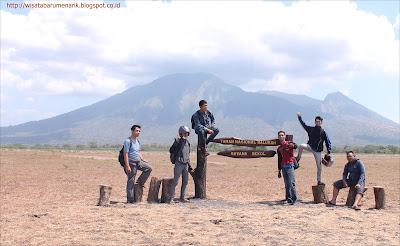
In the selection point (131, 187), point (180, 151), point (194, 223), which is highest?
point (180, 151)

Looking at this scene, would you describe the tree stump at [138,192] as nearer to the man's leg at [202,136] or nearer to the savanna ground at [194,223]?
the savanna ground at [194,223]

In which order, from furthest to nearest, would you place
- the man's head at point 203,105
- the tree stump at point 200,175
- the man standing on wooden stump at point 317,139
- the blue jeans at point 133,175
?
1. the tree stump at point 200,175
2. the man standing on wooden stump at point 317,139
3. the man's head at point 203,105
4. the blue jeans at point 133,175

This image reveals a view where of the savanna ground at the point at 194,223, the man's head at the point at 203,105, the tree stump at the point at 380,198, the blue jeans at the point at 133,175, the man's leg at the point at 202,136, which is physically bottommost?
the savanna ground at the point at 194,223

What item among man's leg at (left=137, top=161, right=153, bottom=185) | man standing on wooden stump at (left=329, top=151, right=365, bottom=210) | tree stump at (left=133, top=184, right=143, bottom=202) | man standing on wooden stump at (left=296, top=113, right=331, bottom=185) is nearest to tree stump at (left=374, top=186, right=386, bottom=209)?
man standing on wooden stump at (left=329, top=151, right=365, bottom=210)

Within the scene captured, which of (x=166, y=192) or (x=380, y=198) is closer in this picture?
(x=380, y=198)

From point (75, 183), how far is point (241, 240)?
1326cm

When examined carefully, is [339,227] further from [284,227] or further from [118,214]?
[118,214]

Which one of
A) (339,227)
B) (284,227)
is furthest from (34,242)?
(339,227)

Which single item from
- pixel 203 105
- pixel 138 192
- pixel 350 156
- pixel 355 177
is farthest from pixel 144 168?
pixel 355 177

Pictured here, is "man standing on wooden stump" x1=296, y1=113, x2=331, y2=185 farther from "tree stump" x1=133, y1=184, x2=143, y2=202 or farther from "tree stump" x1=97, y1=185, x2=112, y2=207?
"tree stump" x1=97, y1=185, x2=112, y2=207

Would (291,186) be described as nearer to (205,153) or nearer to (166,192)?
Result: (205,153)

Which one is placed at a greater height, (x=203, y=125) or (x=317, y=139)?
(x=203, y=125)

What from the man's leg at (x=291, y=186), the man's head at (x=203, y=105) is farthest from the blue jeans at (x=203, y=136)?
the man's leg at (x=291, y=186)

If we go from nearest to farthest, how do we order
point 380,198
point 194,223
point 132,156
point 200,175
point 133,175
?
point 194,223, point 132,156, point 133,175, point 380,198, point 200,175
